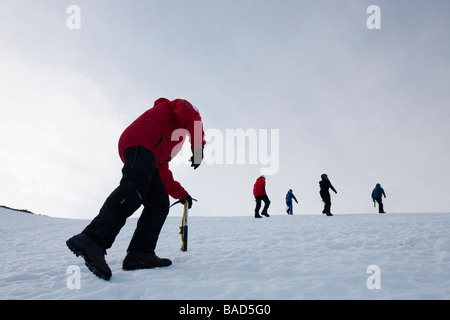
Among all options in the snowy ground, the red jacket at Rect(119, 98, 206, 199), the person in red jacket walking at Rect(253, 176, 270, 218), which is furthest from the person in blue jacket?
the red jacket at Rect(119, 98, 206, 199)

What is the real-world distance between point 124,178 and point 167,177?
0.92 meters

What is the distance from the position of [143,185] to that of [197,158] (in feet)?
2.33

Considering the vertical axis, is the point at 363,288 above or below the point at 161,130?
below

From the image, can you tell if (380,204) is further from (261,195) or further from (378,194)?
(261,195)

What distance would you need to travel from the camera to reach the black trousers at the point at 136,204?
256cm

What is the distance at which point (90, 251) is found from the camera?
8.03ft

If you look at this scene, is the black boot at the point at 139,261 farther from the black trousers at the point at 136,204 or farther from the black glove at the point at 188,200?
the black glove at the point at 188,200

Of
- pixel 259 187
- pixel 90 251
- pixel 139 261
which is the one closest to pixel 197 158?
pixel 139 261
